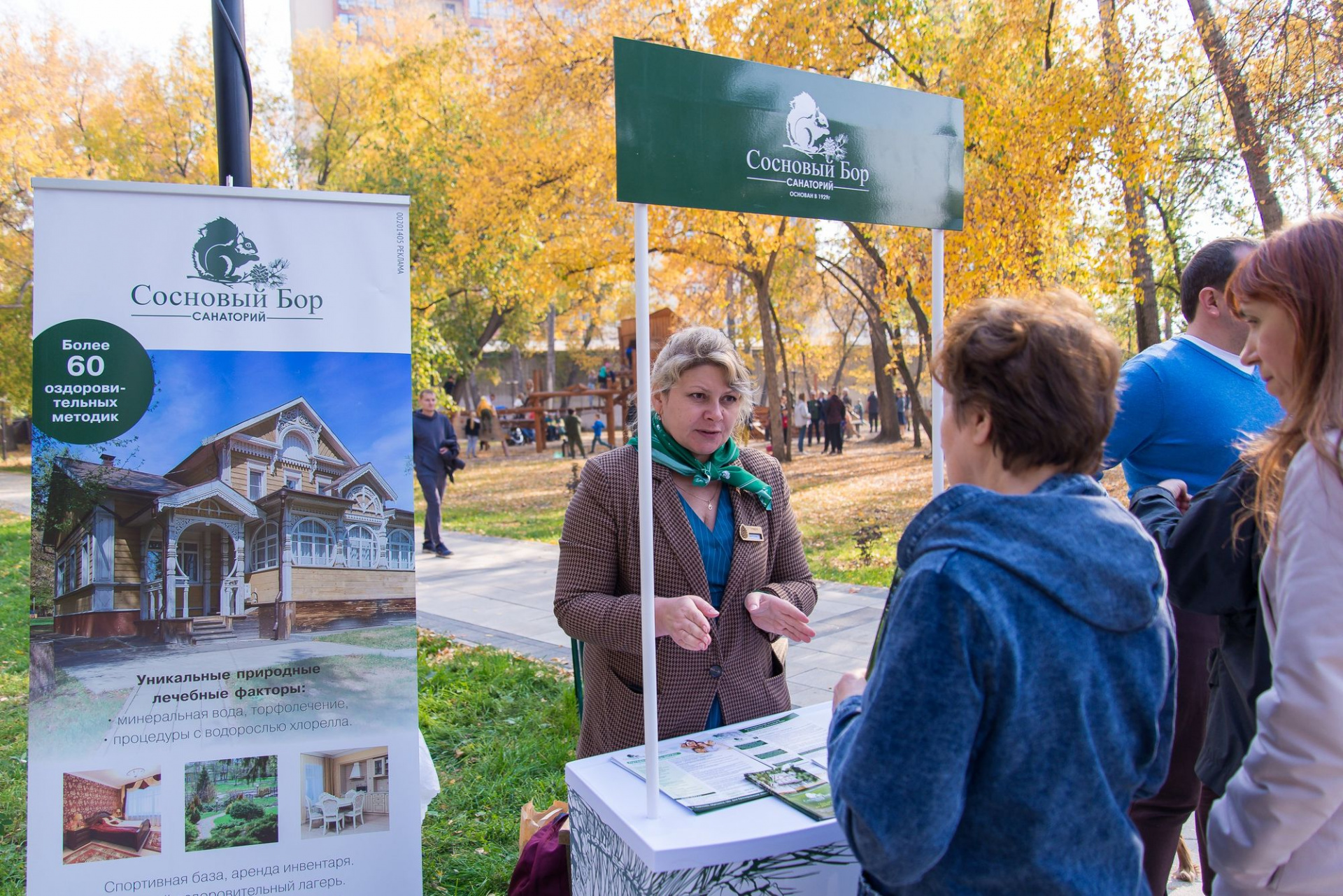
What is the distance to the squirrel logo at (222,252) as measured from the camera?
2350 mm

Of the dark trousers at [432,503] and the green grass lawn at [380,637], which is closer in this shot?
the green grass lawn at [380,637]

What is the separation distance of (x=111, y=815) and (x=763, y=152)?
2.33 m

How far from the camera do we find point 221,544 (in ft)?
7.68

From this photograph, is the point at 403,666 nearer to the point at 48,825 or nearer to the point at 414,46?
the point at 48,825

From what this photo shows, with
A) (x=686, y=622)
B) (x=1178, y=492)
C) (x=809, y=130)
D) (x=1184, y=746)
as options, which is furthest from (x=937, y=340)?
(x=1184, y=746)

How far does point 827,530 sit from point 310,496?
9141 mm

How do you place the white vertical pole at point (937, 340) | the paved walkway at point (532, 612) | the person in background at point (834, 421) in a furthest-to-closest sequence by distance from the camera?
the person in background at point (834, 421)
the paved walkway at point (532, 612)
the white vertical pole at point (937, 340)

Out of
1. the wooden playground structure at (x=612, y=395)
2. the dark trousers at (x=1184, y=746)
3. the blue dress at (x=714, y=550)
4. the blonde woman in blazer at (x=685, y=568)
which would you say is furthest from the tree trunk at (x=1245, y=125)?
the wooden playground structure at (x=612, y=395)

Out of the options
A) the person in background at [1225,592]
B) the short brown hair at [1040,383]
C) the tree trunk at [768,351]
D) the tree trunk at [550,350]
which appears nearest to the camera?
the short brown hair at [1040,383]

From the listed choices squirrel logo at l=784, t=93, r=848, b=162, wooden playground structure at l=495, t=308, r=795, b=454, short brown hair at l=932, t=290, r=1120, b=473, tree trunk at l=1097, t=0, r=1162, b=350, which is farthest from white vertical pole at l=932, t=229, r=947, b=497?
wooden playground structure at l=495, t=308, r=795, b=454

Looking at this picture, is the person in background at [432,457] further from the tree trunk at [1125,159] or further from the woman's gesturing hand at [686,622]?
the woman's gesturing hand at [686,622]

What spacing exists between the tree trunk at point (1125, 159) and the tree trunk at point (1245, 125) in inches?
49.0

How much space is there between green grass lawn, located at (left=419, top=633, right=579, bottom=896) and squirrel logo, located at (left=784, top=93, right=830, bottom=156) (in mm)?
2680

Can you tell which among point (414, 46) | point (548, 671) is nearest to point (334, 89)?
point (414, 46)
